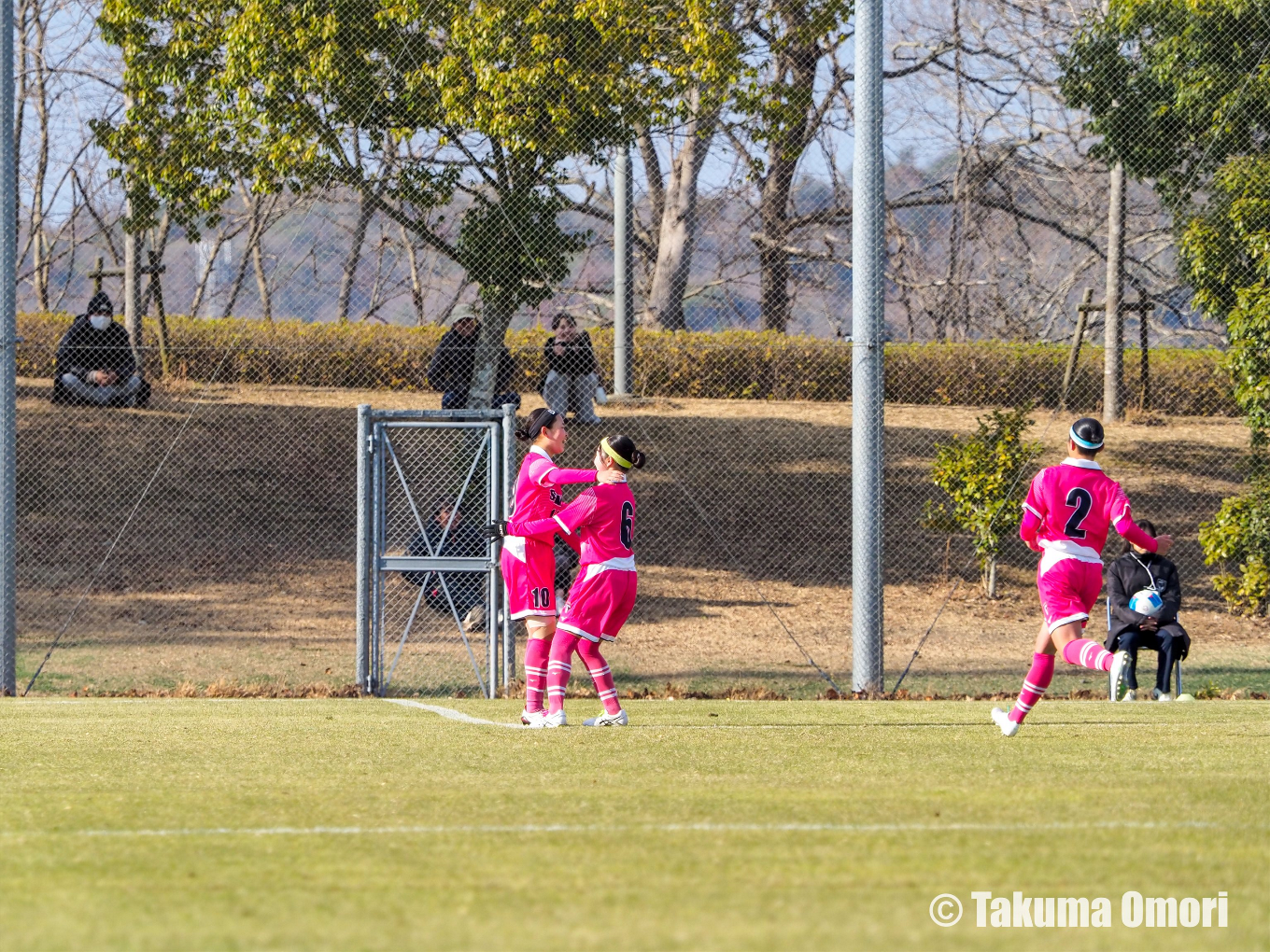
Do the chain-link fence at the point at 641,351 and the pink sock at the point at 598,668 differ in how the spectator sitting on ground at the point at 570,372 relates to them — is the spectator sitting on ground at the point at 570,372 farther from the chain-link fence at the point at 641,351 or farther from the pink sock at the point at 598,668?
the pink sock at the point at 598,668

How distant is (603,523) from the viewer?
24.7ft

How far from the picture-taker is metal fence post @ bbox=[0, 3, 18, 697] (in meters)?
11.0

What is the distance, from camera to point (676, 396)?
58.4 ft

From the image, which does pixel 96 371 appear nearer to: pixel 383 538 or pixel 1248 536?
pixel 383 538

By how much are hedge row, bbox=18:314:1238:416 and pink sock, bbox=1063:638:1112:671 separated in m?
10.1

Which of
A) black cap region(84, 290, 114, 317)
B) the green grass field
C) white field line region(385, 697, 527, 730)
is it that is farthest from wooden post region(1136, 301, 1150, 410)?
the green grass field

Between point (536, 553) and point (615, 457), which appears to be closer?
point (615, 457)

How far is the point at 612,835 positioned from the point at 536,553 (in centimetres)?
344

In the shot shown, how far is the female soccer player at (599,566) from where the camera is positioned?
24.6 feet

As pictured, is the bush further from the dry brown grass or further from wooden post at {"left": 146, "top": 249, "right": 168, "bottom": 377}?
wooden post at {"left": 146, "top": 249, "right": 168, "bottom": 377}

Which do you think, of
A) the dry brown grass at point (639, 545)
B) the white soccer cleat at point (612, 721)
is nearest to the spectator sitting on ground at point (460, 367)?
the dry brown grass at point (639, 545)

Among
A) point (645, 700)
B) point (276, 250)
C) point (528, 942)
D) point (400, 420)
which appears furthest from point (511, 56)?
point (528, 942)

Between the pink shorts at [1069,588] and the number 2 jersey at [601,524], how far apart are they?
2.08 metres

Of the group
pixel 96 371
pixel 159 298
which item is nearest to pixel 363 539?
pixel 159 298
